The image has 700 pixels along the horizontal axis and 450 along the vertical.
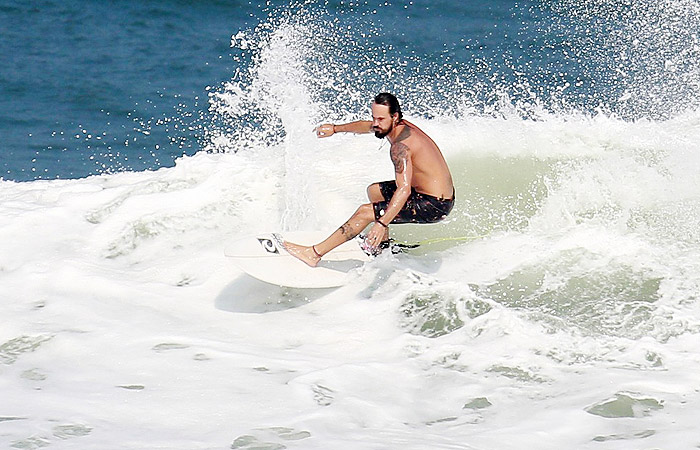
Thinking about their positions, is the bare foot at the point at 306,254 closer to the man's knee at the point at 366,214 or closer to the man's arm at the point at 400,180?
the man's knee at the point at 366,214

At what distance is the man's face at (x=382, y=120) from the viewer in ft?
21.9

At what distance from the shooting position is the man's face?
6.68m

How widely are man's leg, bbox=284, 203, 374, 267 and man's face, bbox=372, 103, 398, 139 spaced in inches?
23.4

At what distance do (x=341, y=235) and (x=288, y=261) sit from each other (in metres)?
0.49

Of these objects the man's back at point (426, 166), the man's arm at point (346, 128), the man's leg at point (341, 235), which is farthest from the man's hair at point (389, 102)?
the man's leg at point (341, 235)

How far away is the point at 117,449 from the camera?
4.41 metres

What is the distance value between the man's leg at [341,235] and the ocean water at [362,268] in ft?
1.26

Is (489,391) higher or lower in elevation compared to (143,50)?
lower

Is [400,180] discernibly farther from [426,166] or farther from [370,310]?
[370,310]

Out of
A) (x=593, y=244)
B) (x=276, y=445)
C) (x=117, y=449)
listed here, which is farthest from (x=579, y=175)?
(x=117, y=449)

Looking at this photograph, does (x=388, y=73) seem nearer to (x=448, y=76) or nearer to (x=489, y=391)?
(x=448, y=76)

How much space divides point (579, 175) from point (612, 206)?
60 cm

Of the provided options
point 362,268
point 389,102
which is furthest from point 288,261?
point 389,102

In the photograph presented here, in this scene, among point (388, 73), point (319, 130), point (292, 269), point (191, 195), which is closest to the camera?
point (292, 269)
